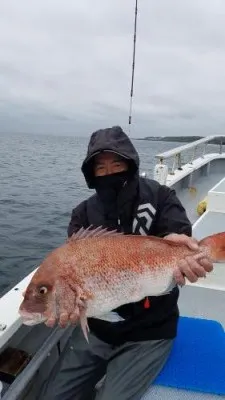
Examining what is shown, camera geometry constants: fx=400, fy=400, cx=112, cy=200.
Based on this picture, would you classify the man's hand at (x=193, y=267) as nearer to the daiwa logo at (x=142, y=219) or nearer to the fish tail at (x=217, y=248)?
the fish tail at (x=217, y=248)

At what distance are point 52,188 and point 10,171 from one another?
8.87 m

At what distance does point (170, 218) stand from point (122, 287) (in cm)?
76

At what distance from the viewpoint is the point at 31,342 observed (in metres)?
3.45

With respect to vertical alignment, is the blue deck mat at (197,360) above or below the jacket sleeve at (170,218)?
below

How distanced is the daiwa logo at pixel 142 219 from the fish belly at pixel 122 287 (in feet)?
1.82

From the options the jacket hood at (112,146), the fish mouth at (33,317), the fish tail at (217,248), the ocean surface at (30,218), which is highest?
the jacket hood at (112,146)

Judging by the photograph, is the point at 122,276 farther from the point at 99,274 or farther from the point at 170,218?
the point at 170,218

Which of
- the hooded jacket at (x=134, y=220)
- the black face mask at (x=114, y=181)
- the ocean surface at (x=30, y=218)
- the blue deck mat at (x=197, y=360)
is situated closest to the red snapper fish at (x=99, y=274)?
the hooded jacket at (x=134, y=220)

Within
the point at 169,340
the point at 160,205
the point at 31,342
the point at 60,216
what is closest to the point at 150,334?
the point at 169,340

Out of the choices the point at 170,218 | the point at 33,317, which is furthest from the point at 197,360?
the point at 33,317

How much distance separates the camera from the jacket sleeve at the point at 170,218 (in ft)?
9.50

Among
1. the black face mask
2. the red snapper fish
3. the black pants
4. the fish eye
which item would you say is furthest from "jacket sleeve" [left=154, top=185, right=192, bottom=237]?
the fish eye

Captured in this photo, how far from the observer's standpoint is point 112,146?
2.77m

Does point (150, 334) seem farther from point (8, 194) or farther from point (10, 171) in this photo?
point (10, 171)
